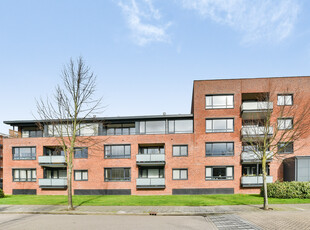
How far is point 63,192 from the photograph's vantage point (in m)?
24.2

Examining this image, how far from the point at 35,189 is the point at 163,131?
53.1 ft

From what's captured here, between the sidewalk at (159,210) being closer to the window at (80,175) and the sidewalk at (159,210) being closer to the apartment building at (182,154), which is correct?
the apartment building at (182,154)

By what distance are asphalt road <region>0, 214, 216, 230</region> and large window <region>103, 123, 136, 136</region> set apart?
44.4 ft

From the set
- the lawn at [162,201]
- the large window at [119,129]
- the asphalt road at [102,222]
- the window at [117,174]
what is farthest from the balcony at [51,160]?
the asphalt road at [102,222]

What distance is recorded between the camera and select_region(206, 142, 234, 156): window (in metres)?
23.4

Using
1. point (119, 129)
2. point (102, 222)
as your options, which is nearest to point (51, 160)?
point (119, 129)

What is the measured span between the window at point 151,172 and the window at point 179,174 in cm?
157

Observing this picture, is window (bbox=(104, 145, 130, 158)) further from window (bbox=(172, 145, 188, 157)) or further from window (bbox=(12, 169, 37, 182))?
window (bbox=(12, 169, 37, 182))

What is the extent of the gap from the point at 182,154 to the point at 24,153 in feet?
61.0

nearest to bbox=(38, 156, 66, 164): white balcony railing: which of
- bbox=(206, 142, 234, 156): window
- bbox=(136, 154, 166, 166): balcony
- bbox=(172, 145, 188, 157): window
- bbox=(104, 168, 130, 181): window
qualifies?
bbox=(104, 168, 130, 181): window

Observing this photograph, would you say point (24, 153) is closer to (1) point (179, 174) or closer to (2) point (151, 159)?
(2) point (151, 159)

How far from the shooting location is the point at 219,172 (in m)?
23.2

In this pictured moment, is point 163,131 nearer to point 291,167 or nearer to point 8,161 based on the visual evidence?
point 291,167

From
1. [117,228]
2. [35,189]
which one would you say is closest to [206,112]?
[117,228]
